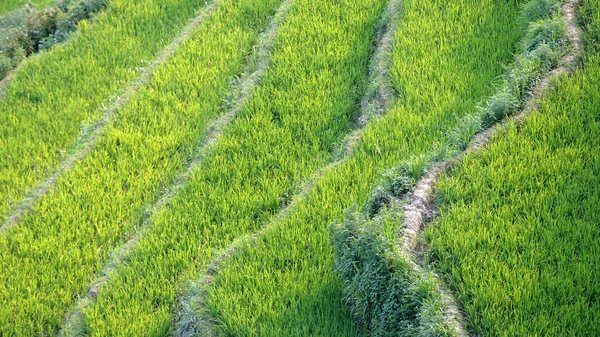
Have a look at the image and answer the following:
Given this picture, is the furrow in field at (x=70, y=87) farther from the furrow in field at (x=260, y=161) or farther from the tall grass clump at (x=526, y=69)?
the tall grass clump at (x=526, y=69)

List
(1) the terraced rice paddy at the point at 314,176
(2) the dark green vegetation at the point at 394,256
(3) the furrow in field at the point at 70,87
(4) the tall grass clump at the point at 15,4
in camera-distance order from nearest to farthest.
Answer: (2) the dark green vegetation at the point at 394,256 → (1) the terraced rice paddy at the point at 314,176 → (3) the furrow in field at the point at 70,87 → (4) the tall grass clump at the point at 15,4

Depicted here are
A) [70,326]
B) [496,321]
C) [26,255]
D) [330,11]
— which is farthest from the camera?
[330,11]

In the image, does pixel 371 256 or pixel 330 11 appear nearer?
pixel 371 256

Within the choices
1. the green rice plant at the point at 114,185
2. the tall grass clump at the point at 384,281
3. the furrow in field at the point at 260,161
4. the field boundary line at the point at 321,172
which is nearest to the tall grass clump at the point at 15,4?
the green rice plant at the point at 114,185

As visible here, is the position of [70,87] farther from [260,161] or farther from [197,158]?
[260,161]

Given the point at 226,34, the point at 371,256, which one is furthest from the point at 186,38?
the point at 371,256

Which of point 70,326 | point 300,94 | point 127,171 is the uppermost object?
point 300,94

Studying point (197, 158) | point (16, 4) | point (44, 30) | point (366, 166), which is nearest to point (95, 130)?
point (197, 158)

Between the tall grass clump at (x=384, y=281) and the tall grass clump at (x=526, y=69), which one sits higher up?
the tall grass clump at (x=526, y=69)

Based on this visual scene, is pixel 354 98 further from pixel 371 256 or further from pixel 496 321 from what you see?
pixel 496 321
